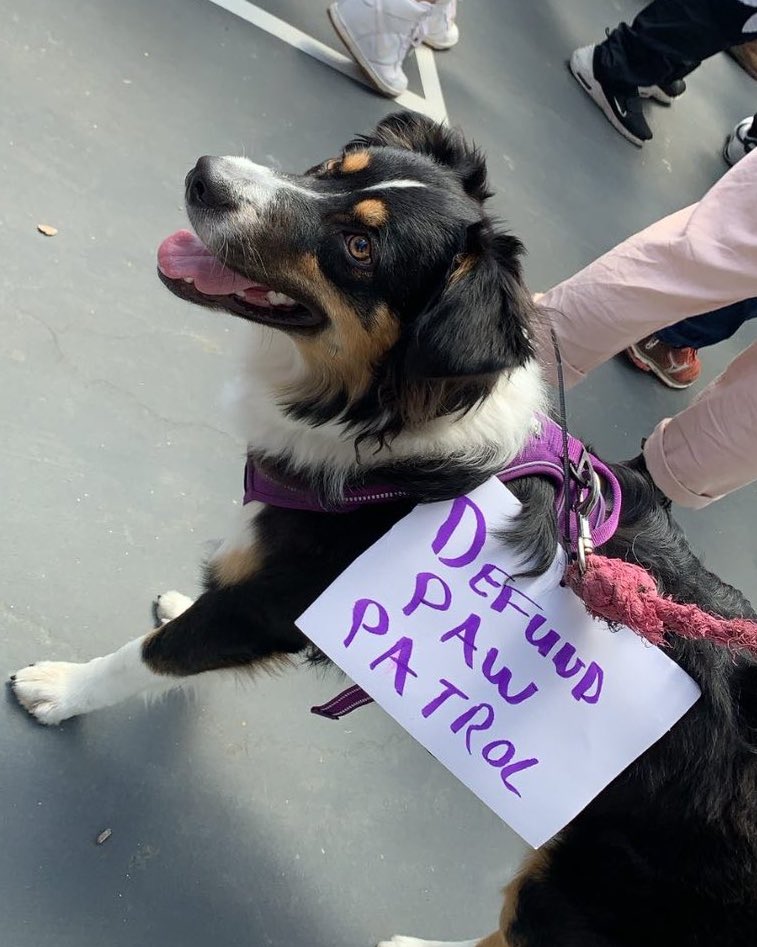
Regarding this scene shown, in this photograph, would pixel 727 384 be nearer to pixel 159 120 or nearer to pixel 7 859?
pixel 159 120

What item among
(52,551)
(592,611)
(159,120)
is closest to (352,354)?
(592,611)

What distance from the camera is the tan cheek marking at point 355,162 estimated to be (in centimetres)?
183

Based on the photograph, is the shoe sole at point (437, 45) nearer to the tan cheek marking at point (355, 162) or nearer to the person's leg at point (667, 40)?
the person's leg at point (667, 40)

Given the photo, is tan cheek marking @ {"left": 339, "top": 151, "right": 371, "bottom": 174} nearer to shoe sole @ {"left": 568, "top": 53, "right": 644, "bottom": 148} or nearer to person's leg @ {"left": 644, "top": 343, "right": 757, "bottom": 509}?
person's leg @ {"left": 644, "top": 343, "right": 757, "bottom": 509}

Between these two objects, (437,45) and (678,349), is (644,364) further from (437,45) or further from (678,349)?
(437,45)

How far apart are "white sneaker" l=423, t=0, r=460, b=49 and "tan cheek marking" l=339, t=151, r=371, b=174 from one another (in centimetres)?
272

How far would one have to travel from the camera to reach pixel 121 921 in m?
1.97

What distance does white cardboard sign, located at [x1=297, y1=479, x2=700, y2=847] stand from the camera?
5.28 ft

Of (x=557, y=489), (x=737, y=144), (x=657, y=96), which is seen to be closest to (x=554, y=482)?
(x=557, y=489)

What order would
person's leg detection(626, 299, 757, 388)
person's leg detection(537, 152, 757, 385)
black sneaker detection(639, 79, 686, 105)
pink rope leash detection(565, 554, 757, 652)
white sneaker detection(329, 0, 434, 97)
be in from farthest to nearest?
black sneaker detection(639, 79, 686, 105), white sneaker detection(329, 0, 434, 97), person's leg detection(626, 299, 757, 388), person's leg detection(537, 152, 757, 385), pink rope leash detection(565, 554, 757, 652)

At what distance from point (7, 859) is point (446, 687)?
113cm

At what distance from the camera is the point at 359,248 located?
1.72 metres

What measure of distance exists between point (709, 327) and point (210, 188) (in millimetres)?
2752

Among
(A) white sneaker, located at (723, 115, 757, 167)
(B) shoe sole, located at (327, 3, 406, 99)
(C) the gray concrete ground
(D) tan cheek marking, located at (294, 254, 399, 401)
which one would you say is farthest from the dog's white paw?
(A) white sneaker, located at (723, 115, 757, 167)
